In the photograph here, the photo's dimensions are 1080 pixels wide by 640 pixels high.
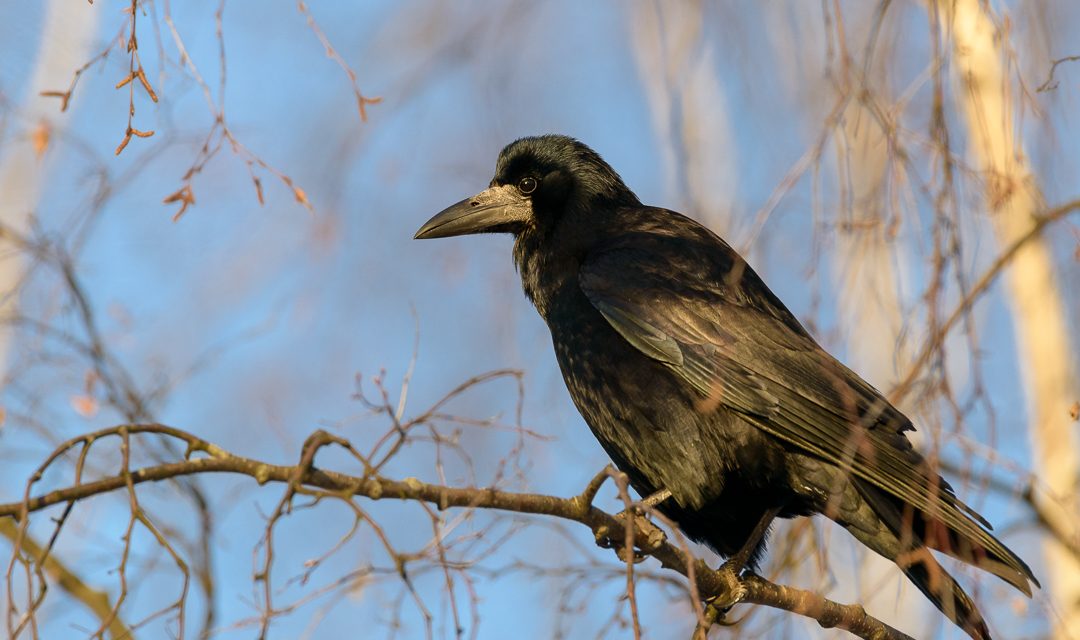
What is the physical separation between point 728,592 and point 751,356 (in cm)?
86

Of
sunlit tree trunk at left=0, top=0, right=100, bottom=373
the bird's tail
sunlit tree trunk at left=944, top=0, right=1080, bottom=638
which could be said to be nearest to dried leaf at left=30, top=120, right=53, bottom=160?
sunlit tree trunk at left=0, top=0, right=100, bottom=373

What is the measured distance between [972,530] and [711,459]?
2.95 ft

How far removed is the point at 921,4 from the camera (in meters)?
3.68

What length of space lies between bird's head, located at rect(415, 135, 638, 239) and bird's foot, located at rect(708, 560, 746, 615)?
1.70 m

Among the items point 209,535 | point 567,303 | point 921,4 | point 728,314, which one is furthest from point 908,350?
point 209,535

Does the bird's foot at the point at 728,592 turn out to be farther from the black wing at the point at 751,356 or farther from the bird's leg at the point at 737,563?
the black wing at the point at 751,356

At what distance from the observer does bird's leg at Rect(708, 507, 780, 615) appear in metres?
4.16

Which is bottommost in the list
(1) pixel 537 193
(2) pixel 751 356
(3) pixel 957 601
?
(3) pixel 957 601

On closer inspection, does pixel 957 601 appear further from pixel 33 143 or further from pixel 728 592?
pixel 33 143

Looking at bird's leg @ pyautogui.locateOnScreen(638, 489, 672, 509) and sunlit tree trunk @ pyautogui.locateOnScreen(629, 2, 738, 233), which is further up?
sunlit tree trunk @ pyautogui.locateOnScreen(629, 2, 738, 233)

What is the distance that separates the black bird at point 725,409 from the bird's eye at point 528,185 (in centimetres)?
46

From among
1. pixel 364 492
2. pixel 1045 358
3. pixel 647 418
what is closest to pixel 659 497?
pixel 647 418

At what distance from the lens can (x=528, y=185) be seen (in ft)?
17.5

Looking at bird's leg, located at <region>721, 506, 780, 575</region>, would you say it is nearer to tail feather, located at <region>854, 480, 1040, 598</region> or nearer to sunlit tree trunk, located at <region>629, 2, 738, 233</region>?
tail feather, located at <region>854, 480, 1040, 598</region>
